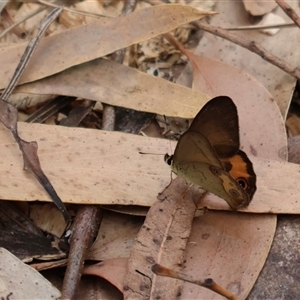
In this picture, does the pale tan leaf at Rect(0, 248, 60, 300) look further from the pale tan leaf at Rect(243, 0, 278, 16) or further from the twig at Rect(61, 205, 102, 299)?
the pale tan leaf at Rect(243, 0, 278, 16)

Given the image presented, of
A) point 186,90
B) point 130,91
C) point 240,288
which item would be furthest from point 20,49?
point 240,288

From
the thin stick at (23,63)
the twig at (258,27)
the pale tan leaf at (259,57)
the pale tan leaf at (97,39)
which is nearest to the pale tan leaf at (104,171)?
the thin stick at (23,63)

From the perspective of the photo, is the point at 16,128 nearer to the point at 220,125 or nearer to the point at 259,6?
the point at 220,125

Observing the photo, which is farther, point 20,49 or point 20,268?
point 20,49

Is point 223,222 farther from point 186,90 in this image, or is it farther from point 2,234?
point 2,234

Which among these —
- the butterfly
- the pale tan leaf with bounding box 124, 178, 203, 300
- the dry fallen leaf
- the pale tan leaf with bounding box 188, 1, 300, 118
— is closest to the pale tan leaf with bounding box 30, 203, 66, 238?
the dry fallen leaf

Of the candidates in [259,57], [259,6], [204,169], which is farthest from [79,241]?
[259,6]
